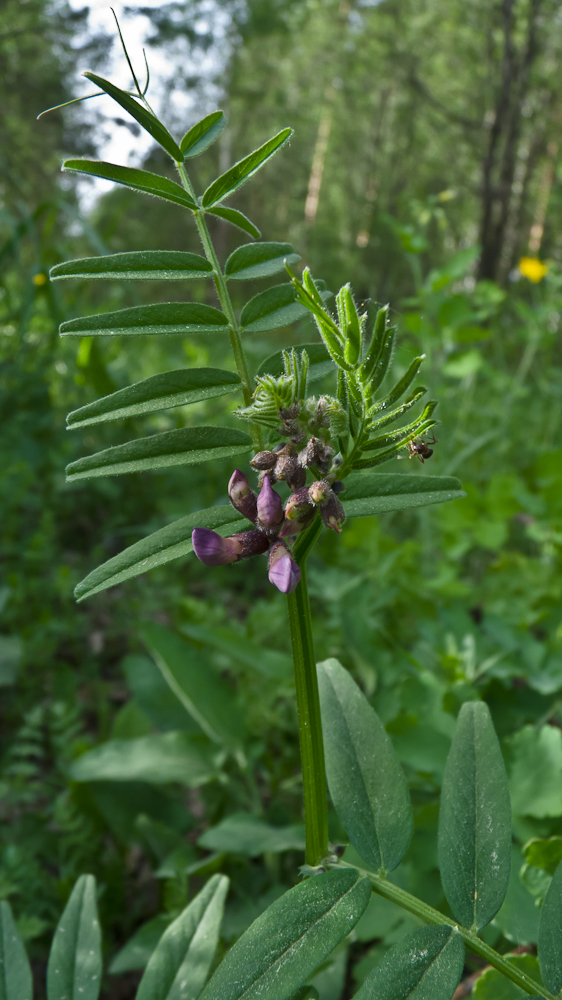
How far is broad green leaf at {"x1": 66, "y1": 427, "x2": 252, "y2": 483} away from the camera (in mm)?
709

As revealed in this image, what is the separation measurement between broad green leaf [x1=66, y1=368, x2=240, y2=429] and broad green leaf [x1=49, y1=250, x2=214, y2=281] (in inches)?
4.9

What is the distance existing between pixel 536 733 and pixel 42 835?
4.08 ft

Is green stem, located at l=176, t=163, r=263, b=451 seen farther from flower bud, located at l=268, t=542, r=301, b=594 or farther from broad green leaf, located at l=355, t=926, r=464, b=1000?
broad green leaf, located at l=355, t=926, r=464, b=1000

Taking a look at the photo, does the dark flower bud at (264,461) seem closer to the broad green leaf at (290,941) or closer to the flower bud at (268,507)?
the flower bud at (268,507)

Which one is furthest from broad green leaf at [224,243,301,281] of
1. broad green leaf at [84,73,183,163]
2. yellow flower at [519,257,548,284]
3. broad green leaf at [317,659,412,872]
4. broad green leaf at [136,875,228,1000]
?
yellow flower at [519,257,548,284]

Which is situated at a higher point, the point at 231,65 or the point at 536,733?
the point at 231,65

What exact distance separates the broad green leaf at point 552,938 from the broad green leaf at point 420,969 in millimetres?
95

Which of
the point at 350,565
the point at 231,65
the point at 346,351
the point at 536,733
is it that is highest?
the point at 231,65

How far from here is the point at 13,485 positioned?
2672 mm

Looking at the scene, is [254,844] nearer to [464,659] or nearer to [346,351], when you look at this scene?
[464,659]

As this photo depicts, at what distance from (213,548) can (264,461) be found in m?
0.10

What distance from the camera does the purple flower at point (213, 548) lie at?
622mm

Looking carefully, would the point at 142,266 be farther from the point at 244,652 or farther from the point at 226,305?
the point at 244,652

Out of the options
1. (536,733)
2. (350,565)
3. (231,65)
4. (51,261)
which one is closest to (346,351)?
(536,733)
